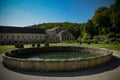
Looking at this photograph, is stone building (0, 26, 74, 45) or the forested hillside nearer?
the forested hillside

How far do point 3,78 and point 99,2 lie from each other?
13.6 ft

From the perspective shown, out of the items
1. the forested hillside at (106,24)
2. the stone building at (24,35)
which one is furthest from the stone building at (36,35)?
the forested hillside at (106,24)

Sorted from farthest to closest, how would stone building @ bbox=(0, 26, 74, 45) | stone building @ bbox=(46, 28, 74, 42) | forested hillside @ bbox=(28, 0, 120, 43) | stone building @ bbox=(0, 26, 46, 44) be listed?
stone building @ bbox=(46, 28, 74, 42), stone building @ bbox=(0, 26, 74, 45), stone building @ bbox=(0, 26, 46, 44), forested hillside @ bbox=(28, 0, 120, 43)

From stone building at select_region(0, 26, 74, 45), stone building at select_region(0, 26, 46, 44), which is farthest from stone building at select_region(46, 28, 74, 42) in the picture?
stone building at select_region(0, 26, 46, 44)

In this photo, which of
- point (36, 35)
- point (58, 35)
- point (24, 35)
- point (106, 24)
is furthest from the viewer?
point (58, 35)

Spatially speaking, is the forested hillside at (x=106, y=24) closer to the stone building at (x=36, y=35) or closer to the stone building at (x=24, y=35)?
the stone building at (x=36, y=35)

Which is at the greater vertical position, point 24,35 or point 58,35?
point 24,35

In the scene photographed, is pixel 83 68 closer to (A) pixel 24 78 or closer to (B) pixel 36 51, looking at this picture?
(A) pixel 24 78

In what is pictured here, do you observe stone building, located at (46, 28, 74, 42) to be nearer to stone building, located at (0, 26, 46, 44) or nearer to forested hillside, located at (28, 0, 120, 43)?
stone building, located at (0, 26, 46, 44)

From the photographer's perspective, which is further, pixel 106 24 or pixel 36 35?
pixel 36 35

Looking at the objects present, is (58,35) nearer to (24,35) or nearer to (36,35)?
(36,35)

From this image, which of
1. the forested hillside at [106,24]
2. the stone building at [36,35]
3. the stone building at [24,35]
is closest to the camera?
the forested hillside at [106,24]

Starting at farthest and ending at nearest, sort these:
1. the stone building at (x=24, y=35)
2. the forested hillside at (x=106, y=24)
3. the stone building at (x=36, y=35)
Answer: the stone building at (x=36, y=35) < the stone building at (x=24, y=35) < the forested hillside at (x=106, y=24)

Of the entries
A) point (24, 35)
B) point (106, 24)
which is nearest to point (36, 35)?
point (24, 35)
